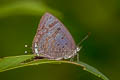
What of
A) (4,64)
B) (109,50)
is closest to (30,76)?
(109,50)

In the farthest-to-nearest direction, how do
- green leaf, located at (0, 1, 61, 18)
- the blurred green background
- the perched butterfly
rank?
the blurred green background → green leaf, located at (0, 1, 61, 18) → the perched butterfly

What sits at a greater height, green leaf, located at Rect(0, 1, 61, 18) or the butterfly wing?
green leaf, located at Rect(0, 1, 61, 18)

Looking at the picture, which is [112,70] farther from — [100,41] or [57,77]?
[57,77]

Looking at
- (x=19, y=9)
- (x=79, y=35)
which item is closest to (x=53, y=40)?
(x=19, y=9)

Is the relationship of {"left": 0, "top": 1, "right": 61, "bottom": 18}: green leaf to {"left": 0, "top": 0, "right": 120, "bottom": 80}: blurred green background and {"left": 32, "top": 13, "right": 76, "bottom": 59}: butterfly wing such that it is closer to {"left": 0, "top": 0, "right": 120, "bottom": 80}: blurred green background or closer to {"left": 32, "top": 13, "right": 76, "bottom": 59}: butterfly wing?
{"left": 32, "top": 13, "right": 76, "bottom": 59}: butterfly wing

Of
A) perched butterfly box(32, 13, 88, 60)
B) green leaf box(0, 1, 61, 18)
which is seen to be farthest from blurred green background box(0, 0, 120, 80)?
perched butterfly box(32, 13, 88, 60)

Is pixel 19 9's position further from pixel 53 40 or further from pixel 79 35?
pixel 79 35
